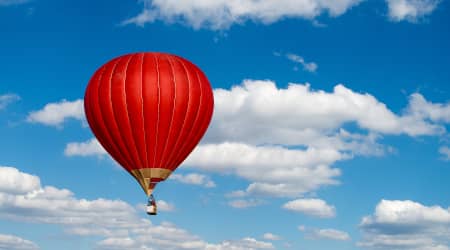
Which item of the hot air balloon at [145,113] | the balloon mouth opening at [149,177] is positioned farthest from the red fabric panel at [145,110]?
the balloon mouth opening at [149,177]

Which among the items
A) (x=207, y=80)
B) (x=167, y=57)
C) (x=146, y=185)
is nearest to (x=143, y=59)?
(x=167, y=57)

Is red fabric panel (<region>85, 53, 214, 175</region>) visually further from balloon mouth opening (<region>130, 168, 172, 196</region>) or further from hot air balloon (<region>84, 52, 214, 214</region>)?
balloon mouth opening (<region>130, 168, 172, 196</region>)

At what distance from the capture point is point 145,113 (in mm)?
62250

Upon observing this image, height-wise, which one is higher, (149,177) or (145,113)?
(145,113)

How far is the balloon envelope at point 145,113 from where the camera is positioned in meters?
62.2

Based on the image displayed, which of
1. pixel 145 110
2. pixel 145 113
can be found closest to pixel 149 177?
pixel 145 113

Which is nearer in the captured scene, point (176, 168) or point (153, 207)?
point (153, 207)

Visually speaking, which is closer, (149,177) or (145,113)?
(149,177)

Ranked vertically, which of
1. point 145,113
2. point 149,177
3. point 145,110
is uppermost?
point 145,110

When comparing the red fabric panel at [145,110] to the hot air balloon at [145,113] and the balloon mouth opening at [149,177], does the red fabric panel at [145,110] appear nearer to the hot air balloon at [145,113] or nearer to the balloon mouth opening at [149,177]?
the hot air balloon at [145,113]

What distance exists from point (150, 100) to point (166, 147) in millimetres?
4125

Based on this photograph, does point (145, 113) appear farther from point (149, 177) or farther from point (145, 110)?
point (149, 177)

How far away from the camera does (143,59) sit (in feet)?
209

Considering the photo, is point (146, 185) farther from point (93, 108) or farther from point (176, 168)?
point (93, 108)
